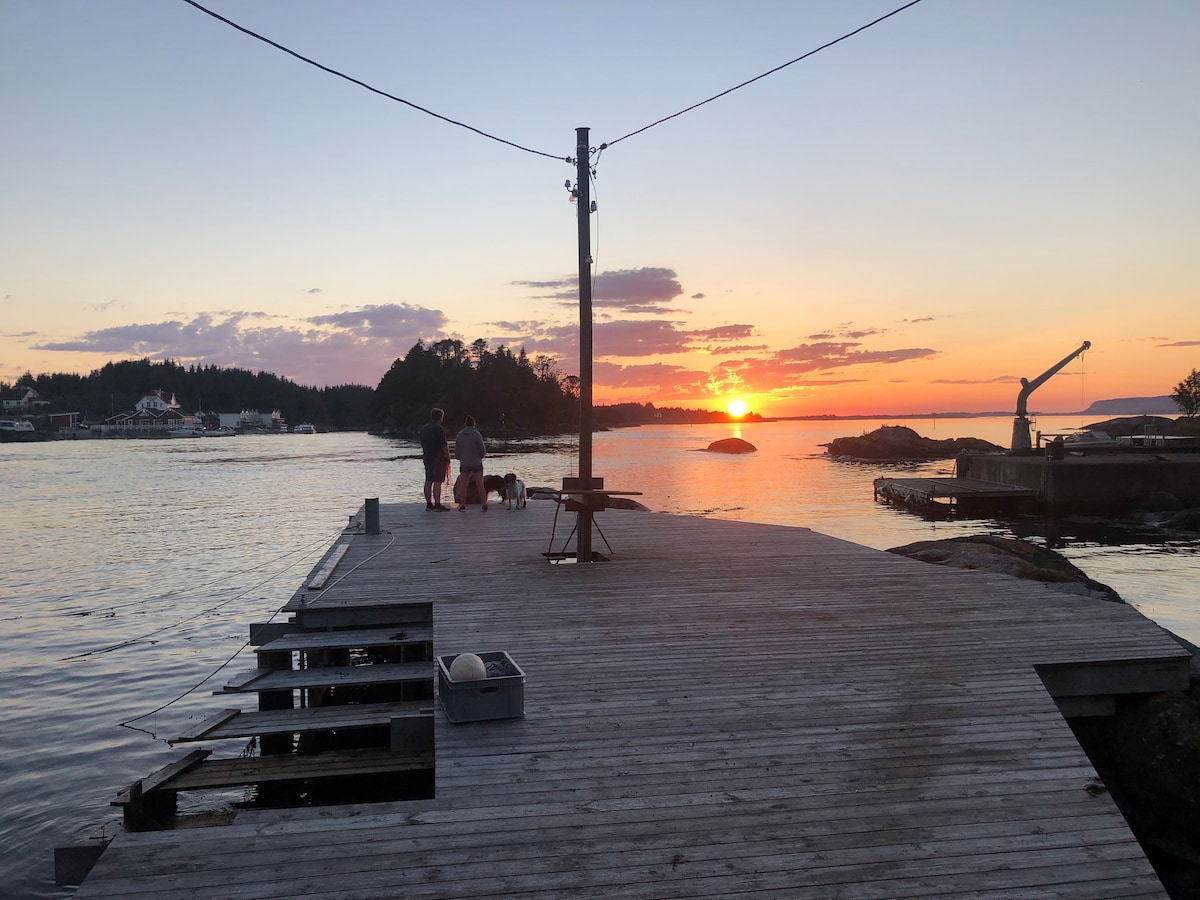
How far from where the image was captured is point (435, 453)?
1662 centimetres

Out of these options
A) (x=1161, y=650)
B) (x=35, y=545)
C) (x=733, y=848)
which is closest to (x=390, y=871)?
(x=733, y=848)

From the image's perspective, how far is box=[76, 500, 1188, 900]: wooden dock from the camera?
12.2 feet

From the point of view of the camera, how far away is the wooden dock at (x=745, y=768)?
3721 millimetres

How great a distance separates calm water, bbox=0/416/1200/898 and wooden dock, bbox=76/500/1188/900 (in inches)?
116

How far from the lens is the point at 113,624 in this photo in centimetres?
1430

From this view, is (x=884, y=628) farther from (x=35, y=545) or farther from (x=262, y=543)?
(x=35, y=545)

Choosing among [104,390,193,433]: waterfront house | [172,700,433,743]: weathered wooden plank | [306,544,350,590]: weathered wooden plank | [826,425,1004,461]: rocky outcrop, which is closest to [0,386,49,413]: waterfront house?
[104,390,193,433]: waterfront house

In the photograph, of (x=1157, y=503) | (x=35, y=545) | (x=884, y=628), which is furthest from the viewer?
(x=1157, y=503)

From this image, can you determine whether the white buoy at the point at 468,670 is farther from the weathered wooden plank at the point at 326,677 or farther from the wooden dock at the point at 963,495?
the wooden dock at the point at 963,495

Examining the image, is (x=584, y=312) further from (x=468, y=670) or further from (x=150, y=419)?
(x=150, y=419)

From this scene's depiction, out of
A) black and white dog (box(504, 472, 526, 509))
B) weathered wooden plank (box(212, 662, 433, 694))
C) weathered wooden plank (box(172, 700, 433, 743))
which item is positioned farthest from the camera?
black and white dog (box(504, 472, 526, 509))

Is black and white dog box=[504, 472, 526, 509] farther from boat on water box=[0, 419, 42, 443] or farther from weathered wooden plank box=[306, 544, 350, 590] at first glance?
boat on water box=[0, 419, 42, 443]

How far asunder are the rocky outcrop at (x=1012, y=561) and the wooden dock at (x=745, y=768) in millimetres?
2830

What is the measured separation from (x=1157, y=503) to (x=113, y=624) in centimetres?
3519
